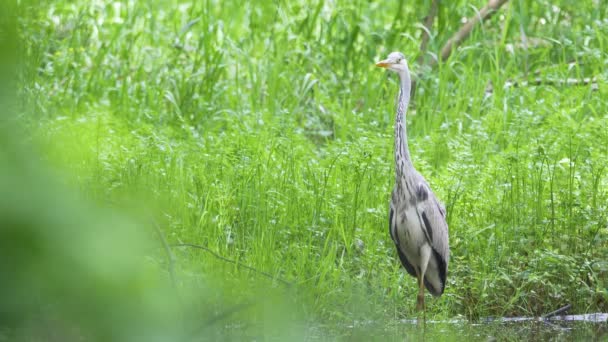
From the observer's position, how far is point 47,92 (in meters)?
7.70

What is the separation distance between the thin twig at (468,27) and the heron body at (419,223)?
3.37 meters

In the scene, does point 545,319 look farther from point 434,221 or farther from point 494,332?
point 434,221

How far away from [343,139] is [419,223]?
2.04 meters

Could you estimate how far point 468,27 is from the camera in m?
8.60

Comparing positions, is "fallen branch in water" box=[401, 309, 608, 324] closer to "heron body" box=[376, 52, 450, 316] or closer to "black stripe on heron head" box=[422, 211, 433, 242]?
"heron body" box=[376, 52, 450, 316]

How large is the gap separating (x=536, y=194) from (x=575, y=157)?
0.55 metres

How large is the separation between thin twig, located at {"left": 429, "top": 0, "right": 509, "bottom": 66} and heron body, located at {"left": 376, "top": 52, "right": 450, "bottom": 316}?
11.1 ft

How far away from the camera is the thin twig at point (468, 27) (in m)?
8.57

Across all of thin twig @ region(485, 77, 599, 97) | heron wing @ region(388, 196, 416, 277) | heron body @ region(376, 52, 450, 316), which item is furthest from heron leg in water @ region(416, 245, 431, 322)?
thin twig @ region(485, 77, 599, 97)

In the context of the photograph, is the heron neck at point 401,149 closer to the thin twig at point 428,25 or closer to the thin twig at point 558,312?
the thin twig at point 558,312

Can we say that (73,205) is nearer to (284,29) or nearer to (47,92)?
(47,92)

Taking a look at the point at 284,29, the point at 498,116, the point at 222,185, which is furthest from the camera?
the point at 284,29

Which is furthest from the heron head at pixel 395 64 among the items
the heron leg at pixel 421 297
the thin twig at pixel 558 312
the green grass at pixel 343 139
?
the thin twig at pixel 558 312

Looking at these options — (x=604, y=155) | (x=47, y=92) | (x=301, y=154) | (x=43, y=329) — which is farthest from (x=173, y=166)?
(x=43, y=329)
